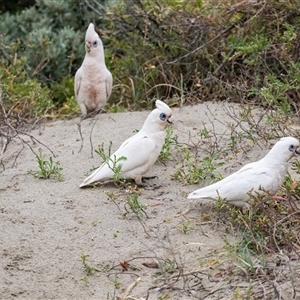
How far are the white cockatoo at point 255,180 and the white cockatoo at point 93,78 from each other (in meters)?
2.68

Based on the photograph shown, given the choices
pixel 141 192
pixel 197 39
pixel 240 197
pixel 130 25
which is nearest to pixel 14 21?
pixel 130 25

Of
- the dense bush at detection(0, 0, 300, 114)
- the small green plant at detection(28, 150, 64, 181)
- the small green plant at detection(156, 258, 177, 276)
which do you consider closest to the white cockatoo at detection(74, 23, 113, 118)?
the dense bush at detection(0, 0, 300, 114)

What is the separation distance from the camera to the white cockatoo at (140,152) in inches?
222

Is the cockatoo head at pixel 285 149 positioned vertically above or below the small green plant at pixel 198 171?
above

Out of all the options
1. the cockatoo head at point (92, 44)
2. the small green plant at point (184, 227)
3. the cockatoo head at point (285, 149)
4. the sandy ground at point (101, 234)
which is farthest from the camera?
the cockatoo head at point (92, 44)

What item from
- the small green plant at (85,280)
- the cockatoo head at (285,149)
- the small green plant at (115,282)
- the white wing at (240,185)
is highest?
the cockatoo head at (285,149)

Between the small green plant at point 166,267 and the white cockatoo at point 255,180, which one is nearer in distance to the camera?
the small green plant at point 166,267

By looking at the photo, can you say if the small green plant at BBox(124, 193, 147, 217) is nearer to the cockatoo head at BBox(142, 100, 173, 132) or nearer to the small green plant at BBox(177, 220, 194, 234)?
the small green plant at BBox(177, 220, 194, 234)

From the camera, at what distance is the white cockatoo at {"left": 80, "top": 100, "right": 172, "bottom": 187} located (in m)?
5.65

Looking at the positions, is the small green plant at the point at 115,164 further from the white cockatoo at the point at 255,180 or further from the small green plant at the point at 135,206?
the white cockatoo at the point at 255,180

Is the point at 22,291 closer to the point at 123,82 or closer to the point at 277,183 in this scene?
the point at 277,183

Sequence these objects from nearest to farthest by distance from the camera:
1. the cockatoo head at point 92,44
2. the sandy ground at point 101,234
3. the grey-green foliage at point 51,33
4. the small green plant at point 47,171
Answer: the sandy ground at point 101,234
the small green plant at point 47,171
the cockatoo head at point 92,44
the grey-green foliage at point 51,33

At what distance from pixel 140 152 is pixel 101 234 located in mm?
→ 824

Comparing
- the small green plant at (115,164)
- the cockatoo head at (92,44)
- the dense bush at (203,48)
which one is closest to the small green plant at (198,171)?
the small green plant at (115,164)
